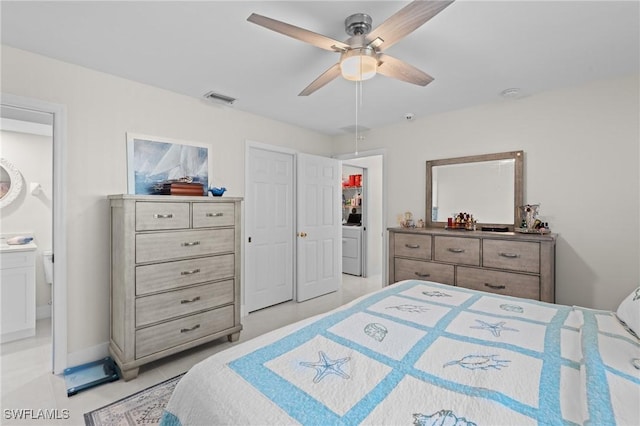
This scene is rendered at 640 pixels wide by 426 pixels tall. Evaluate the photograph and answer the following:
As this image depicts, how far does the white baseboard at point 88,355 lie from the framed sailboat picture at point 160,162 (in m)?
1.36

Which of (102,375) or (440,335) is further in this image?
(102,375)

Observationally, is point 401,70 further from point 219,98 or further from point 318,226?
point 318,226

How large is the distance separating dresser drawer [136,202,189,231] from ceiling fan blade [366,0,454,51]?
1906mm

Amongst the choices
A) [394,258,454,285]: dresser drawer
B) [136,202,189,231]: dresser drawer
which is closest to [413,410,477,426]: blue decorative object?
[136,202,189,231]: dresser drawer

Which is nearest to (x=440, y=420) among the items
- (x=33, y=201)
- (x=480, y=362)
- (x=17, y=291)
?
(x=480, y=362)

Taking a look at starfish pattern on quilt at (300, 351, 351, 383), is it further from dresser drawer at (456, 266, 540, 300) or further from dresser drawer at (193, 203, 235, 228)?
dresser drawer at (456, 266, 540, 300)

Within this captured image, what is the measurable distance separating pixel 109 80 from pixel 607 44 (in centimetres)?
381

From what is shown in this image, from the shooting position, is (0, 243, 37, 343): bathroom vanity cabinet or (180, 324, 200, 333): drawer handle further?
(0, 243, 37, 343): bathroom vanity cabinet

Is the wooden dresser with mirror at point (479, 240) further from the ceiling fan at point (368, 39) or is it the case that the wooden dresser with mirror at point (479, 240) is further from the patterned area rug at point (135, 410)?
the patterned area rug at point (135, 410)

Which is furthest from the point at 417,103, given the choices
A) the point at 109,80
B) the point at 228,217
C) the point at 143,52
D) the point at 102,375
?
the point at 102,375

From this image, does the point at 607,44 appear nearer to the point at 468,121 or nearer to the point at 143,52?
the point at 468,121

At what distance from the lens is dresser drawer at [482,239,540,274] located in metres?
2.61

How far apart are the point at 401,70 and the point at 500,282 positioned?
81.2 inches

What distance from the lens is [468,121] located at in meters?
3.46
